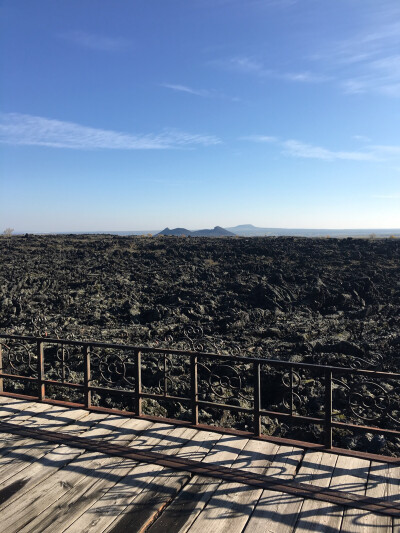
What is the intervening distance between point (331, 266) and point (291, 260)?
265 centimetres

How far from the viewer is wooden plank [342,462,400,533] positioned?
304 centimetres

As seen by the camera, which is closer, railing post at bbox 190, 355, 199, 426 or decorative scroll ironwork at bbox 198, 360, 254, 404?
railing post at bbox 190, 355, 199, 426

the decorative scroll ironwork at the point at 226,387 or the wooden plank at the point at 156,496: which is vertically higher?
the wooden plank at the point at 156,496

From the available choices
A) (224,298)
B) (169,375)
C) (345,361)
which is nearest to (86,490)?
(169,375)

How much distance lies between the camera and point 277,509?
3.25 metres

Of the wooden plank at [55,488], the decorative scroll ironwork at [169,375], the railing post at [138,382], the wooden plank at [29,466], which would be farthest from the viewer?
the decorative scroll ironwork at [169,375]

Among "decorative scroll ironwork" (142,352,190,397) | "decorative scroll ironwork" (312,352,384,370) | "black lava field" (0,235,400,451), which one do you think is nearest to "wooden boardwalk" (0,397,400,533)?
"decorative scroll ironwork" (142,352,190,397)

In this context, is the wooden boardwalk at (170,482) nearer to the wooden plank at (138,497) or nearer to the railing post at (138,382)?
the wooden plank at (138,497)

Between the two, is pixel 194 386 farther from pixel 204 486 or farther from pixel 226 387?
pixel 226 387

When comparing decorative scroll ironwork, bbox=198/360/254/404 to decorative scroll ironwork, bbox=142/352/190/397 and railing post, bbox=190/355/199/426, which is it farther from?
railing post, bbox=190/355/199/426

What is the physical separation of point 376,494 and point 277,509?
2.79ft

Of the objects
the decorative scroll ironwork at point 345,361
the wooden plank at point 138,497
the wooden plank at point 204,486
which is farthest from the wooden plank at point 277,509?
the decorative scroll ironwork at point 345,361

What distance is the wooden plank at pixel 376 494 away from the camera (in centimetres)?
304

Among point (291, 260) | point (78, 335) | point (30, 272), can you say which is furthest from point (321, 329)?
point (30, 272)
